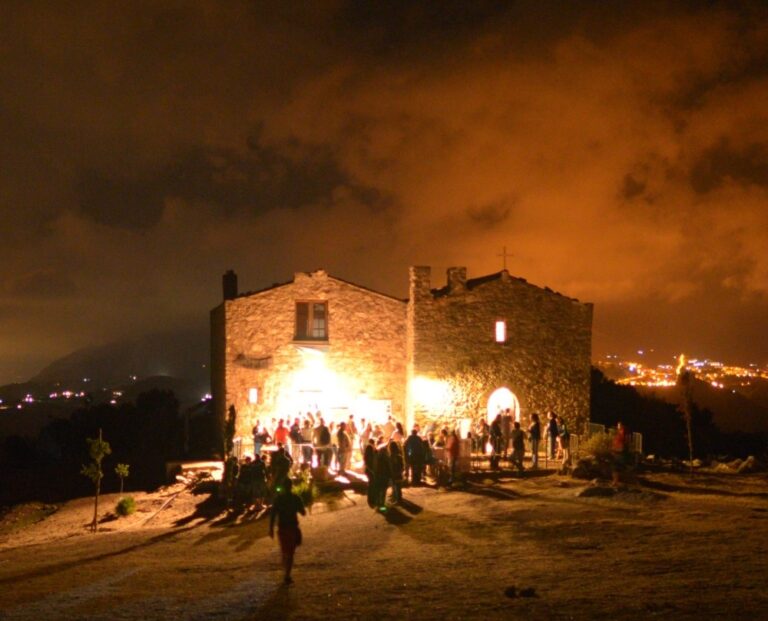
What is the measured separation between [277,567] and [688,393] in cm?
1377

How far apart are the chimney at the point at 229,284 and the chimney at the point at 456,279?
33.1 feet

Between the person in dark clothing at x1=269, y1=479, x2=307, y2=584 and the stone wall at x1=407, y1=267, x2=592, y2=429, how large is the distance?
14552mm

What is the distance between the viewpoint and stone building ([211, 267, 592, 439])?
2545 centimetres

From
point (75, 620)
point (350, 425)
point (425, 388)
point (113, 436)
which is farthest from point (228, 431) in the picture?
point (113, 436)

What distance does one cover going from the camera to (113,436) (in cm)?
4216

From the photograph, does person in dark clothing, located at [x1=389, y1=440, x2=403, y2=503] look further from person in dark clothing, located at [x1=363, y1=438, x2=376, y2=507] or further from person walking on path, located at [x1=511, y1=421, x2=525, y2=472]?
person walking on path, located at [x1=511, y1=421, x2=525, y2=472]

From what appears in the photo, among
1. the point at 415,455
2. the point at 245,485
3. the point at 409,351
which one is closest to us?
the point at 245,485

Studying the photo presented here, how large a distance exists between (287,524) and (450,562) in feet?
8.59

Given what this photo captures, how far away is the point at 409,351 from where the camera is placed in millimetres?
26062

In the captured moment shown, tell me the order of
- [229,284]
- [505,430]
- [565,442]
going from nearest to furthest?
[565,442], [505,430], [229,284]

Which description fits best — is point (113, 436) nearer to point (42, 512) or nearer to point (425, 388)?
point (42, 512)

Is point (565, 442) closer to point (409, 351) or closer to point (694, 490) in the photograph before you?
point (694, 490)

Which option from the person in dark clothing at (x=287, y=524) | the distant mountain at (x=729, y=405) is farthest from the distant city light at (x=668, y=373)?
the person in dark clothing at (x=287, y=524)

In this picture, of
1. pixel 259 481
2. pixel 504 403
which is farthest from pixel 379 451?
pixel 504 403
